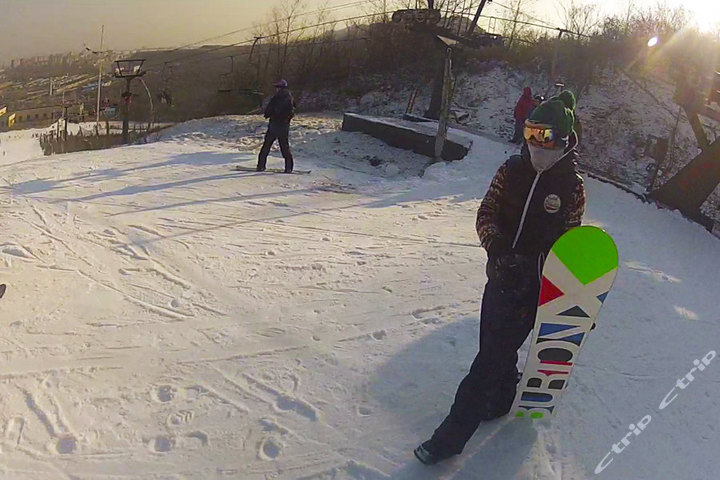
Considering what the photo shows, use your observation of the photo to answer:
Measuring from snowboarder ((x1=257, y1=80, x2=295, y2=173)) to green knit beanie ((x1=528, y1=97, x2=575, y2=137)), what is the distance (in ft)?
25.6

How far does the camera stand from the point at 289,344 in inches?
173

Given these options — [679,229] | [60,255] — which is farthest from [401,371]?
[679,229]

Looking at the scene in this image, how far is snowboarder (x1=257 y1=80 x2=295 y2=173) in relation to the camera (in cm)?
1010

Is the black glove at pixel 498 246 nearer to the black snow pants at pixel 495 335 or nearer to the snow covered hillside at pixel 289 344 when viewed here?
the black snow pants at pixel 495 335

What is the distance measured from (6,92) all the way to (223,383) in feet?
259

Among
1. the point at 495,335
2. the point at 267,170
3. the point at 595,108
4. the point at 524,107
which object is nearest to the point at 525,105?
the point at 524,107

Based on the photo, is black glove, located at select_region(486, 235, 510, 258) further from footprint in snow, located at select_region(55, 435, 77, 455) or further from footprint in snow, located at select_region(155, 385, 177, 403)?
footprint in snow, located at select_region(55, 435, 77, 455)

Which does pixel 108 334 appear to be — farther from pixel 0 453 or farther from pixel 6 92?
pixel 6 92

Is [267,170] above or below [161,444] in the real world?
above

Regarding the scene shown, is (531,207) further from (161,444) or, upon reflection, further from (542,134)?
(161,444)

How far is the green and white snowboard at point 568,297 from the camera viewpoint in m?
2.86

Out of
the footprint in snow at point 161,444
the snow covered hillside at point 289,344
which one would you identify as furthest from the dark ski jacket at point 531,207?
the footprint in snow at point 161,444

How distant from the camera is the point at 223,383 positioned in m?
3.83

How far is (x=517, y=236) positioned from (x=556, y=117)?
636mm
